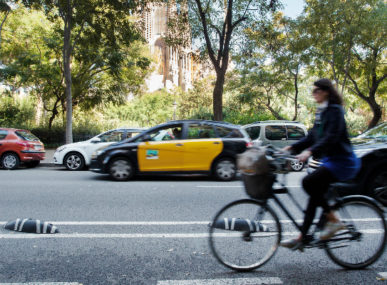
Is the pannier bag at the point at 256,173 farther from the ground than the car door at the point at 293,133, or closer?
closer

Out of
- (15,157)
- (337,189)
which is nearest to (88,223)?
(337,189)

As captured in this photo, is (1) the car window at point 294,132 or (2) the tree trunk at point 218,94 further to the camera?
(2) the tree trunk at point 218,94

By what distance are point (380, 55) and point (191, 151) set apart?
1920cm

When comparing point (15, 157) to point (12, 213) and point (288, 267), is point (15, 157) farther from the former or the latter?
point (288, 267)

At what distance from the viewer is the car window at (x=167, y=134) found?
941cm

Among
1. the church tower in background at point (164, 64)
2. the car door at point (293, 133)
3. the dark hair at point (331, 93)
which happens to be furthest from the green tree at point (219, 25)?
the church tower in background at point (164, 64)

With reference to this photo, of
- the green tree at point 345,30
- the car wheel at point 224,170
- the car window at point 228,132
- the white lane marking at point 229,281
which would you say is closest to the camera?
the white lane marking at point 229,281

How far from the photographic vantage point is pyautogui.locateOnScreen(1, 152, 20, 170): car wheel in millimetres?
12336

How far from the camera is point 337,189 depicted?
3350 mm

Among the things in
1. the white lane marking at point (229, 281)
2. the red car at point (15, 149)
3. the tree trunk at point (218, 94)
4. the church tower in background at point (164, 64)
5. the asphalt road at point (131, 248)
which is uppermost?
the church tower in background at point (164, 64)

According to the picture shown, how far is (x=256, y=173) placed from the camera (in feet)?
10.2

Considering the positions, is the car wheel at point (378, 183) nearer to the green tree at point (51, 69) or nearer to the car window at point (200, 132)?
the car window at point (200, 132)

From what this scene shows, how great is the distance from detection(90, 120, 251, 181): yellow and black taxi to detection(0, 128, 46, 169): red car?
4471mm

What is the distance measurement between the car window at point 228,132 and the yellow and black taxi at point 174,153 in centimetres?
7
